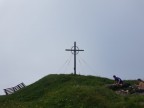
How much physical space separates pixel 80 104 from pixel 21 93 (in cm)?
949

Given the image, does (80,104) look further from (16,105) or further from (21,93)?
(21,93)

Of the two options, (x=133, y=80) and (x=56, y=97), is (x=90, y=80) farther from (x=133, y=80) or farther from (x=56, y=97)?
(x=56, y=97)

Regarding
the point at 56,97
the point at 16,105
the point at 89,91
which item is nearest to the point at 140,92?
the point at 89,91

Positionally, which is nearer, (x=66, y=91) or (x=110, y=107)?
(x=110, y=107)

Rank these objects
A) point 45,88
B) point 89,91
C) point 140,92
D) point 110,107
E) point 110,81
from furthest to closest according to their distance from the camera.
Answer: point 110,81
point 45,88
point 140,92
point 89,91
point 110,107

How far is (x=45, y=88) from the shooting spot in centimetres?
3189

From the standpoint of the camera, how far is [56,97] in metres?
25.8

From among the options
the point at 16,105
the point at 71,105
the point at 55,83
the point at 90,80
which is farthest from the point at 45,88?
the point at 71,105

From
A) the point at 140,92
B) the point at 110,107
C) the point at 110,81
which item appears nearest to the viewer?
the point at 110,107

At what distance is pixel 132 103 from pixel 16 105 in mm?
7237

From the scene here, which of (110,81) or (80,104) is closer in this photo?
(80,104)

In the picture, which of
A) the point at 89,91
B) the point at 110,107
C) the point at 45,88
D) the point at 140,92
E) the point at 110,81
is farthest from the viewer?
the point at 110,81

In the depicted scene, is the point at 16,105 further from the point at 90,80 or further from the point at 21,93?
the point at 90,80

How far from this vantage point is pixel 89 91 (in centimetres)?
2575
